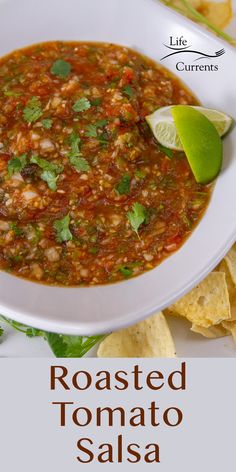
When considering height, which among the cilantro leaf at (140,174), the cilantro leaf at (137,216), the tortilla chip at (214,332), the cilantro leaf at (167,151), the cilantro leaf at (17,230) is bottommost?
the tortilla chip at (214,332)

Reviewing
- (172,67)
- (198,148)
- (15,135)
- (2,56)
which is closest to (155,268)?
(198,148)

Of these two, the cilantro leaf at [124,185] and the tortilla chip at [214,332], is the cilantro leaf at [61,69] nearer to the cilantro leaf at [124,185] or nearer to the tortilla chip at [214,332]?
the cilantro leaf at [124,185]

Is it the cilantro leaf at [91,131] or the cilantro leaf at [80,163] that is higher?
the cilantro leaf at [91,131]

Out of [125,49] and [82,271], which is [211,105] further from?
[82,271]

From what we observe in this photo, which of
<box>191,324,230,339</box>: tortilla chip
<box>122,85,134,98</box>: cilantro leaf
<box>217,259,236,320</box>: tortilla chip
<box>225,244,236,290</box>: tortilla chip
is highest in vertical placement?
<box>122,85,134,98</box>: cilantro leaf

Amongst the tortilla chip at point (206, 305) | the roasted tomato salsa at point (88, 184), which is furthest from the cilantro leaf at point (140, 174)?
the tortilla chip at point (206, 305)

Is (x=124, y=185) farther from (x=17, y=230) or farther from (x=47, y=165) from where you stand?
(x=17, y=230)

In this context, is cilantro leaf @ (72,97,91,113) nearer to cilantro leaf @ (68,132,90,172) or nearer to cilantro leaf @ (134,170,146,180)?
cilantro leaf @ (68,132,90,172)

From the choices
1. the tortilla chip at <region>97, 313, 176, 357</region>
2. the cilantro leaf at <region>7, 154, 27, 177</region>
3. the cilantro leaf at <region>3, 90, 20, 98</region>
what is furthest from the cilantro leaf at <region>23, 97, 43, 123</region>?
the tortilla chip at <region>97, 313, 176, 357</region>
